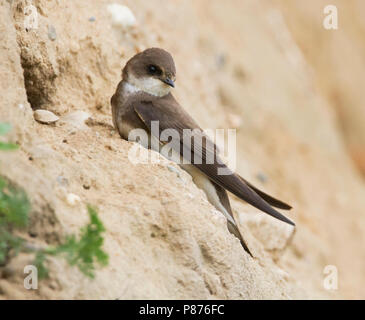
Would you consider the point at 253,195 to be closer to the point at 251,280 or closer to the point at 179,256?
the point at 251,280

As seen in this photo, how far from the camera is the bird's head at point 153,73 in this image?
3.96 m

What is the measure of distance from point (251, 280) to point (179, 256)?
45 centimetres

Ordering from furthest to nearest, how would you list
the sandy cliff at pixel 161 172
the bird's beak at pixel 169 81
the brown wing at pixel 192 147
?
the bird's beak at pixel 169 81, the brown wing at pixel 192 147, the sandy cliff at pixel 161 172

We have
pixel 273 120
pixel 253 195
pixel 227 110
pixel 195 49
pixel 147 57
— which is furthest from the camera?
pixel 273 120

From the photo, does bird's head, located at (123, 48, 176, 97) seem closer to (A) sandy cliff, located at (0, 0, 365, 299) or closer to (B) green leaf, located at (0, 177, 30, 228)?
(A) sandy cliff, located at (0, 0, 365, 299)

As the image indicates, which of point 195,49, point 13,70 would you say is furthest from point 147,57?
point 195,49

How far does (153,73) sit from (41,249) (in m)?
1.61

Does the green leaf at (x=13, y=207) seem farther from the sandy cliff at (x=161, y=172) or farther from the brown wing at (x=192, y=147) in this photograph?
the brown wing at (x=192, y=147)

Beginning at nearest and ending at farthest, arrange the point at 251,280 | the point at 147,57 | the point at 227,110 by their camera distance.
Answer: the point at 251,280 < the point at 147,57 < the point at 227,110

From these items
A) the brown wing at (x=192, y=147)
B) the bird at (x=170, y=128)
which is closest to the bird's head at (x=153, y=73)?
the bird at (x=170, y=128)

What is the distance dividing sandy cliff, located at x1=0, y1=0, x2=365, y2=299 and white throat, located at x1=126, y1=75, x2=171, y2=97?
0.24m

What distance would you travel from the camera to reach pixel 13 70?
313 cm

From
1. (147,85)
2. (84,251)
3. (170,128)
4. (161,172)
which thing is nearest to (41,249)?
(84,251)

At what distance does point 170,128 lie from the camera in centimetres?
378
